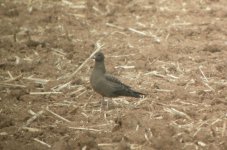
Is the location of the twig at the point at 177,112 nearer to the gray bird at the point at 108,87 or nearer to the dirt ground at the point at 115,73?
the dirt ground at the point at 115,73

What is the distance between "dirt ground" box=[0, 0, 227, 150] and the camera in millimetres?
6035

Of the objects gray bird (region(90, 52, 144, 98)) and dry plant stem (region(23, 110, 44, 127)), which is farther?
gray bird (region(90, 52, 144, 98))

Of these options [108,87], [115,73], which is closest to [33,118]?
[108,87]

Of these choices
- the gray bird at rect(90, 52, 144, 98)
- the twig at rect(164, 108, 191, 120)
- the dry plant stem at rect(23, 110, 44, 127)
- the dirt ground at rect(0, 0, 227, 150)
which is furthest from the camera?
the gray bird at rect(90, 52, 144, 98)

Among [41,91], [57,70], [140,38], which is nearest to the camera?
[41,91]

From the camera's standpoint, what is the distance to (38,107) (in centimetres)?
673

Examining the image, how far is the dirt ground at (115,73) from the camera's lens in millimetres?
6035

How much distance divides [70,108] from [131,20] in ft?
11.6

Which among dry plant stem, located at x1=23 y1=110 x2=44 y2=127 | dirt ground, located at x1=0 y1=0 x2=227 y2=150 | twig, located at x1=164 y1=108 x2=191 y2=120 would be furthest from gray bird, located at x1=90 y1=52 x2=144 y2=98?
dry plant stem, located at x1=23 y1=110 x2=44 y2=127

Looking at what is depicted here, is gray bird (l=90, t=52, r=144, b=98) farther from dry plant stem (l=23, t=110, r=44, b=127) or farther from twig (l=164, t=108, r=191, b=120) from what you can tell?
dry plant stem (l=23, t=110, r=44, b=127)

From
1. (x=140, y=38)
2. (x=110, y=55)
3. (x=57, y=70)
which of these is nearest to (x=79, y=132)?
(x=57, y=70)

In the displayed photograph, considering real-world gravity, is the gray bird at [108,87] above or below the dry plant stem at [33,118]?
above

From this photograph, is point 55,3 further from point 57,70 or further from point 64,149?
point 64,149

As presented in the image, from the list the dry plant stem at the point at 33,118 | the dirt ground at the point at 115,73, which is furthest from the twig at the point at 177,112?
the dry plant stem at the point at 33,118
